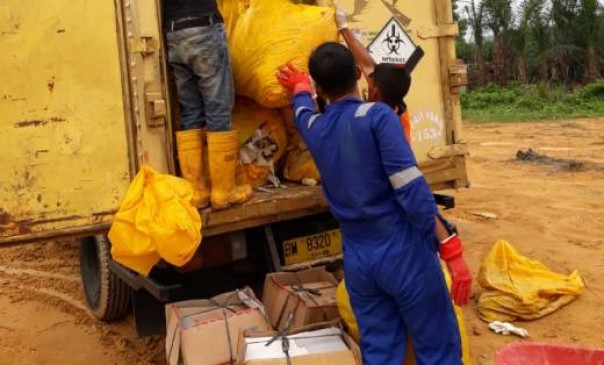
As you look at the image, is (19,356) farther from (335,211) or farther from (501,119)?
(501,119)

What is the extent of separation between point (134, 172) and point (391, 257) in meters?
1.30

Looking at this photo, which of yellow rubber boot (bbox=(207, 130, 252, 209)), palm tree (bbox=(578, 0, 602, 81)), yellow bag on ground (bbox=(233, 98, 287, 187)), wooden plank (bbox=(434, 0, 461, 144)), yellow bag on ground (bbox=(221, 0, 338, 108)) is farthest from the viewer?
palm tree (bbox=(578, 0, 602, 81))

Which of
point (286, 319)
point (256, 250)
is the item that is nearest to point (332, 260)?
point (256, 250)

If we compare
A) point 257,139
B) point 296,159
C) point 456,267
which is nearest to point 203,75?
point 257,139

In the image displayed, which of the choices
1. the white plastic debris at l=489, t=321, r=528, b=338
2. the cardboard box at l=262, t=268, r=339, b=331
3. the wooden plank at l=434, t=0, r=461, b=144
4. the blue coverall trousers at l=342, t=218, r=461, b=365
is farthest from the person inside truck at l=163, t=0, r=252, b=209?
the white plastic debris at l=489, t=321, r=528, b=338

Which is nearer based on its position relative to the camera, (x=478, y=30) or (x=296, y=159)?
(x=296, y=159)

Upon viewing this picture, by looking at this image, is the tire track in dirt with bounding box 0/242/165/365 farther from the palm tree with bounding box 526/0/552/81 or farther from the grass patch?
the palm tree with bounding box 526/0/552/81

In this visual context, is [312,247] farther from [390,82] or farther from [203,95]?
[390,82]

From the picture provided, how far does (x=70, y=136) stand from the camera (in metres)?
3.10

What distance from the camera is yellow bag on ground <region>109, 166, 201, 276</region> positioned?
2910mm

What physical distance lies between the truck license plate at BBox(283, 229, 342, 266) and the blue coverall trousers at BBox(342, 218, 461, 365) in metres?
1.03

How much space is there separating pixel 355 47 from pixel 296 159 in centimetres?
83

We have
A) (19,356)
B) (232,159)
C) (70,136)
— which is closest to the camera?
(70,136)

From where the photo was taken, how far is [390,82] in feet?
10.00
